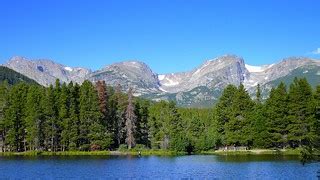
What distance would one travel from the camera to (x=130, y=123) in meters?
113

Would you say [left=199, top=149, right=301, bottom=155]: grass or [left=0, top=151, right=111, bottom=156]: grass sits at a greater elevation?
[left=0, top=151, right=111, bottom=156]: grass

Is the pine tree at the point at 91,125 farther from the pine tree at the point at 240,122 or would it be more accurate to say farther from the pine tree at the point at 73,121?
the pine tree at the point at 240,122

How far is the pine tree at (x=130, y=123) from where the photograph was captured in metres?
112

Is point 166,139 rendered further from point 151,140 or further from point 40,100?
point 40,100

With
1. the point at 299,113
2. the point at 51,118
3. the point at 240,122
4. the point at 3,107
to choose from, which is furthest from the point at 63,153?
the point at 299,113

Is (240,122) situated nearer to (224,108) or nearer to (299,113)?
(224,108)

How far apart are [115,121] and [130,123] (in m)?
7.61

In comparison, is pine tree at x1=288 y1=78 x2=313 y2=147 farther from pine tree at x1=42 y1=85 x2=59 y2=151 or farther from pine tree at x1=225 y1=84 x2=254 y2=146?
pine tree at x1=42 y1=85 x2=59 y2=151

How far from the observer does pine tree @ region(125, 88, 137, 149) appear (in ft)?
368

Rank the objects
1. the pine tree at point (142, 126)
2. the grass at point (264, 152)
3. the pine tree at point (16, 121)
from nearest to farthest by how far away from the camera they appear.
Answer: the grass at point (264, 152), the pine tree at point (16, 121), the pine tree at point (142, 126)

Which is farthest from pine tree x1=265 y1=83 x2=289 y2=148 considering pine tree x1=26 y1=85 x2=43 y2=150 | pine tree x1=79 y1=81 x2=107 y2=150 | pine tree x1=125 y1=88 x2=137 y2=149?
pine tree x1=26 y1=85 x2=43 y2=150

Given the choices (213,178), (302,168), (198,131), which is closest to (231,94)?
(198,131)

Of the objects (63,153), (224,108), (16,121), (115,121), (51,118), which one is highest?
(224,108)

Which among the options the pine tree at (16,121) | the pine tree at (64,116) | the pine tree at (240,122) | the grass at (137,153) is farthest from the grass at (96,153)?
the pine tree at (240,122)
